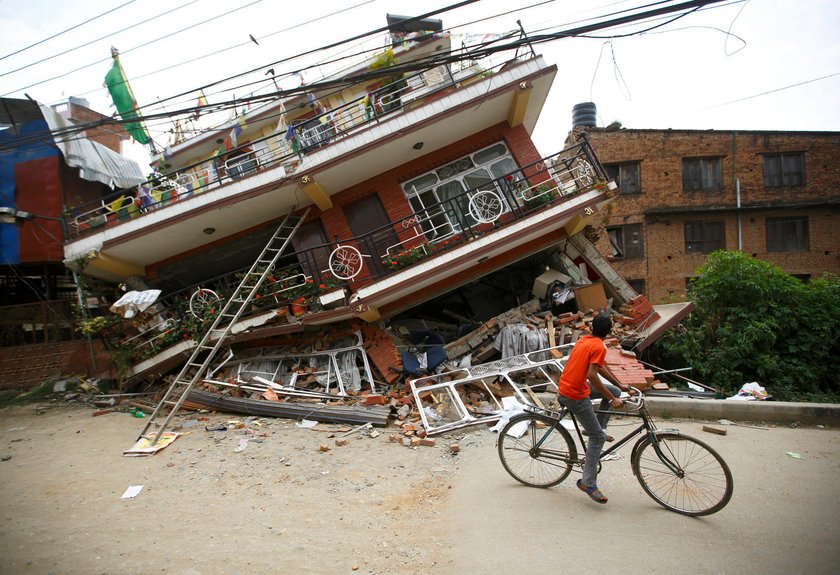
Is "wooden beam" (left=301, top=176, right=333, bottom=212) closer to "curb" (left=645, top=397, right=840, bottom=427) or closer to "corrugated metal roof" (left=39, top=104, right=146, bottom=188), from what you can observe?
"corrugated metal roof" (left=39, top=104, right=146, bottom=188)

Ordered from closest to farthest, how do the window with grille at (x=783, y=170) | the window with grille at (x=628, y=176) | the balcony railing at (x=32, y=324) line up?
the balcony railing at (x=32, y=324), the window with grille at (x=783, y=170), the window with grille at (x=628, y=176)

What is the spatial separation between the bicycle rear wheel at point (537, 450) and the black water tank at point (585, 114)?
22.4m

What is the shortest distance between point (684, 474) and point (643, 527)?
0.61 metres

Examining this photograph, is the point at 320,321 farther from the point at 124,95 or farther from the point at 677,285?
the point at 677,285

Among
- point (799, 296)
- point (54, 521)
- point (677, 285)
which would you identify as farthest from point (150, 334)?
point (677, 285)

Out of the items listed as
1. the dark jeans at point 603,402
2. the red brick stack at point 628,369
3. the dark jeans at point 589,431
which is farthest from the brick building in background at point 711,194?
the dark jeans at point 589,431

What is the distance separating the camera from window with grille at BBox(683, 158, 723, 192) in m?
21.1

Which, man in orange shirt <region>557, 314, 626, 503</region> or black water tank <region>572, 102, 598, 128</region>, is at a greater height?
black water tank <region>572, 102, 598, 128</region>

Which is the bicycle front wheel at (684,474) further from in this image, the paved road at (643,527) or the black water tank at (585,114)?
the black water tank at (585,114)

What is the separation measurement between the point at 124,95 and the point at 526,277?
12064mm

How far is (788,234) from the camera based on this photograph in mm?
20953

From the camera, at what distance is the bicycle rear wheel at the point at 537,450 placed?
441cm

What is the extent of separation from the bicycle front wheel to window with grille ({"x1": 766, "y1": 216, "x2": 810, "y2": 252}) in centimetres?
2269

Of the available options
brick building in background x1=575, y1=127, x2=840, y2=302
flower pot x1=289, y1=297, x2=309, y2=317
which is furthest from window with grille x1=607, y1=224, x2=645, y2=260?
flower pot x1=289, y1=297, x2=309, y2=317
